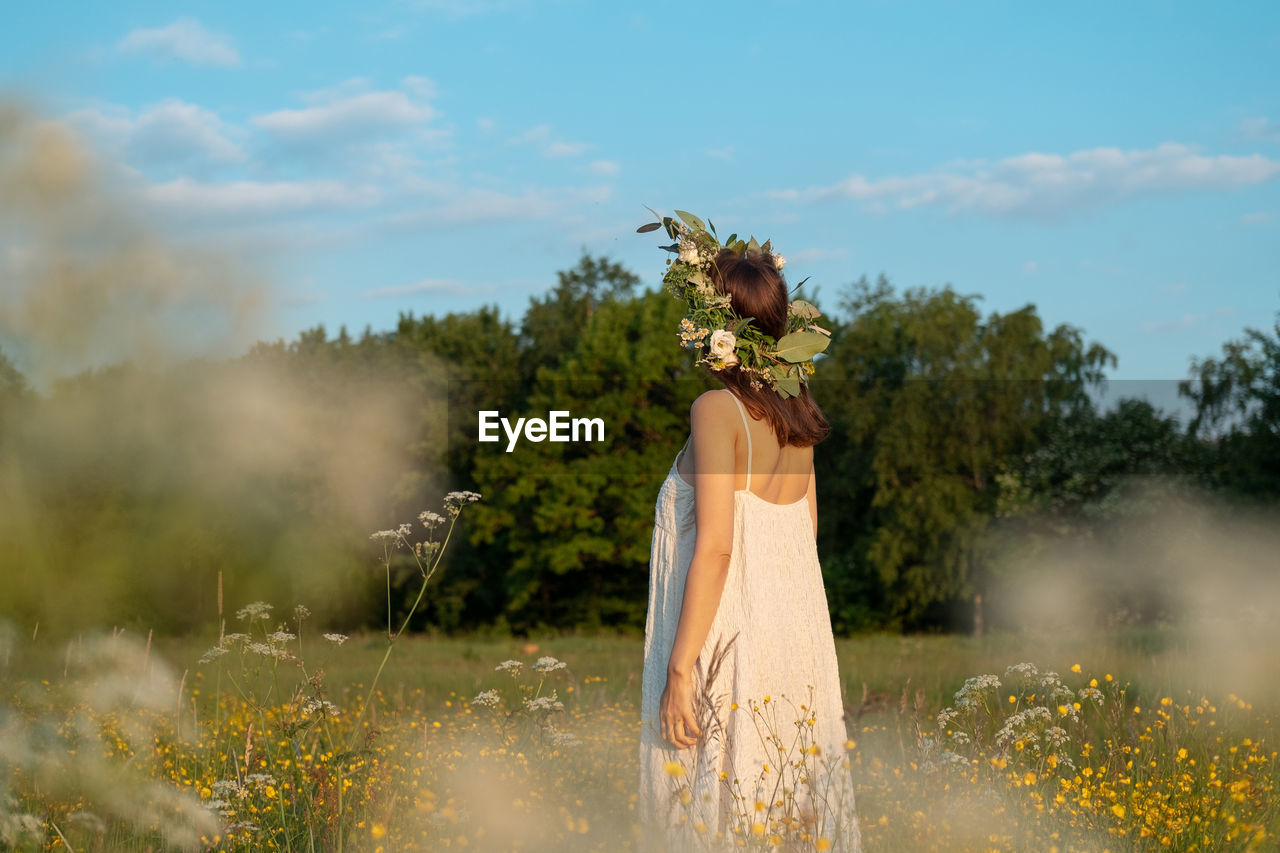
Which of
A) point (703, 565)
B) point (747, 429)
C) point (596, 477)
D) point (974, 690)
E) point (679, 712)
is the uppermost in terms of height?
point (747, 429)

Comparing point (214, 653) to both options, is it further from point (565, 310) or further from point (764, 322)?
point (565, 310)

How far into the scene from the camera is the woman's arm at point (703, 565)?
322 cm

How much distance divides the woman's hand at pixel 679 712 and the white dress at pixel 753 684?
86 mm

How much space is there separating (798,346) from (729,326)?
241mm

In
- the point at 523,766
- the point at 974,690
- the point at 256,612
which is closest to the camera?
the point at 256,612

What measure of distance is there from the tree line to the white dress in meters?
29.6

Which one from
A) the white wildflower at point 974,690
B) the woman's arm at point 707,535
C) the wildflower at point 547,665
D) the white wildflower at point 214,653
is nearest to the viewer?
the woman's arm at point 707,535

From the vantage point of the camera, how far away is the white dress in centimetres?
340

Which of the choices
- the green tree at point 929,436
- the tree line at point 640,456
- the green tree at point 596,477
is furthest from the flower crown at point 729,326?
the green tree at point 929,436

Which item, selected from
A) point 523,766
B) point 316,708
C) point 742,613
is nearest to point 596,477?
point 523,766

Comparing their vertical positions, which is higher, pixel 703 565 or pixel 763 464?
pixel 763 464

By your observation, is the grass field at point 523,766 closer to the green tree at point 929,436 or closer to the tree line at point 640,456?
the tree line at point 640,456

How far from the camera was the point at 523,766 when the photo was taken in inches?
218

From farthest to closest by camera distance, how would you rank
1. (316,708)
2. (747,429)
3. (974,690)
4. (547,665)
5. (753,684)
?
(974,690) → (547,665) → (316,708) → (753,684) → (747,429)
